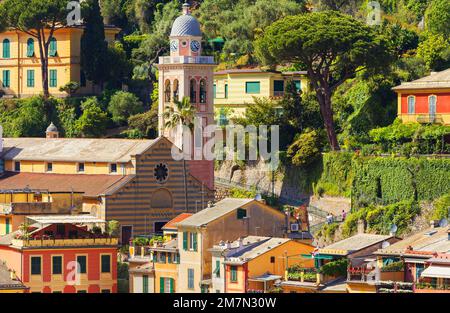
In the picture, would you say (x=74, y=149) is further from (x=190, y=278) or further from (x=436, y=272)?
(x=436, y=272)

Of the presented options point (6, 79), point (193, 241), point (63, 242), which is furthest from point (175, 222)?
point (6, 79)

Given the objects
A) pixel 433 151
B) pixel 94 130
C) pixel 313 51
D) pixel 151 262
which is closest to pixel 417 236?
pixel 151 262

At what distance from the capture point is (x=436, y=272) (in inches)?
3083

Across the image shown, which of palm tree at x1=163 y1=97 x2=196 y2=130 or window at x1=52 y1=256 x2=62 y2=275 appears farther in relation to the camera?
palm tree at x1=163 y1=97 x2=196 y2=130

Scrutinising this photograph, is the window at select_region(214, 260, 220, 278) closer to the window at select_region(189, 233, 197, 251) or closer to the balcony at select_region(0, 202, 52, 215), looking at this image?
the window at select_region(189, 233, 197, 251)

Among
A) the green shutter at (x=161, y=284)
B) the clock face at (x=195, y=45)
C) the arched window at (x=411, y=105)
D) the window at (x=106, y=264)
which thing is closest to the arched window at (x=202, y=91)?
the clock face at (x=195, y=45)

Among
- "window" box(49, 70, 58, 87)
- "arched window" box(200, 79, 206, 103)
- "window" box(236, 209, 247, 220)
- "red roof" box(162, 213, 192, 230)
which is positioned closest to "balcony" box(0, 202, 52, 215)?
"red roof" box(162, 213, 192, 230)

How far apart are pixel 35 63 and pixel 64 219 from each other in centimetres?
4000

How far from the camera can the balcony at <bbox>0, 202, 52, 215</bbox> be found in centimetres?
10388

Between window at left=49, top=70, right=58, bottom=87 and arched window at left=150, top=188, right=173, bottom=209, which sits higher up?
window at left=49, top=70, right=58, bottom=87

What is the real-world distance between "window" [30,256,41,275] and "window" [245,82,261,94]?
35.2m

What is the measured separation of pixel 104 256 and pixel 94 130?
3613 centimetres

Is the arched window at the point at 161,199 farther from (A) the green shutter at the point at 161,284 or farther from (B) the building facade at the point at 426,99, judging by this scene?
(A) the green shutter at the point at 161,284

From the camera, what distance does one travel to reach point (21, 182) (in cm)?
11250
